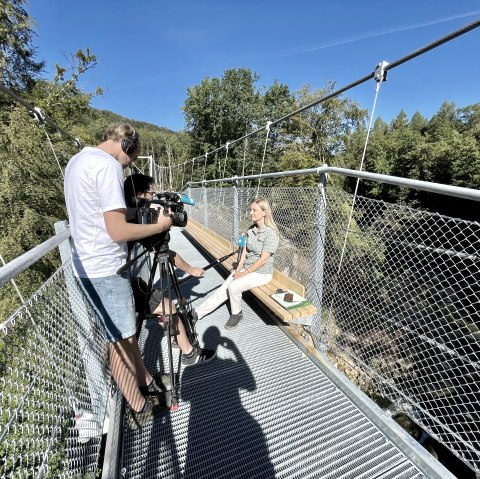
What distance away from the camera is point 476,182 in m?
21.3

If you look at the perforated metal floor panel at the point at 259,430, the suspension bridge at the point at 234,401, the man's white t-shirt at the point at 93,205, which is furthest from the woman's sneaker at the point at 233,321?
the man's white t-shirt at the point at 93,205

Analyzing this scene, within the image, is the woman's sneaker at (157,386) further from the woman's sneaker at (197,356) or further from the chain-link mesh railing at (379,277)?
the chain-link mesh railing at (379,277)

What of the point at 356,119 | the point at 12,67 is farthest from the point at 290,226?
the point at 356,119

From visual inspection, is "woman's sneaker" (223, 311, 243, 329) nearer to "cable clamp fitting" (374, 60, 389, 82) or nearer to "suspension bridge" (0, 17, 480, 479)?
"suspension bridge" (0, 17, 480, 479)

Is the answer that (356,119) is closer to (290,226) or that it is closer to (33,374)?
(290,226)

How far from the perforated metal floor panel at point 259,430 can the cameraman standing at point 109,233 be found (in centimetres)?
28

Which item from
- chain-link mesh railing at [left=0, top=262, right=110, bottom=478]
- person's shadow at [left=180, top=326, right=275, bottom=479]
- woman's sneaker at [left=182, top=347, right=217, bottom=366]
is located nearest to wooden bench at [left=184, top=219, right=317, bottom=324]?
person's shadow at [left=180, top=326, right=275, bottom=479]

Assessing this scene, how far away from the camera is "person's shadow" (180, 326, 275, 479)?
1.51 metres

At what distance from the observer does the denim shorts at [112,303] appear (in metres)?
1.44

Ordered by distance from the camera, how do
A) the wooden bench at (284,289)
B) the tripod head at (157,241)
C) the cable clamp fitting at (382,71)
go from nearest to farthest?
the tripod head at (157,241) → the wooden bench at (284,289) → the cable clamp fitting at (382,71)

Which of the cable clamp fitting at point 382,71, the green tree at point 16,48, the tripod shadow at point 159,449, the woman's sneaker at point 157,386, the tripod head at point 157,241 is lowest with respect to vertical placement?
the tripod shadow at point 159,449

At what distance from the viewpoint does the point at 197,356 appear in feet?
7.25

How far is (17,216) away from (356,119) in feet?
71.5

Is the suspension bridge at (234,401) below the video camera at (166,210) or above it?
below
